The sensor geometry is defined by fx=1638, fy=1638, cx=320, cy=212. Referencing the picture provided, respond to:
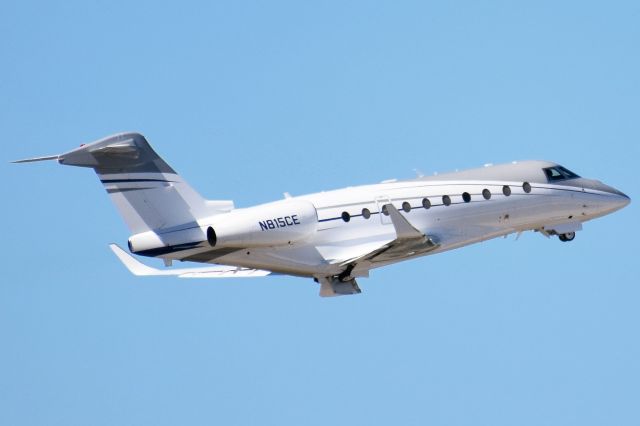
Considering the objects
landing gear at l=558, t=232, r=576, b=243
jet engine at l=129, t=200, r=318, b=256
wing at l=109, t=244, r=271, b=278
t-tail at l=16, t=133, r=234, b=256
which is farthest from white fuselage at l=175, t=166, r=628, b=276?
wing at l=109, t=244, r=271, b=278

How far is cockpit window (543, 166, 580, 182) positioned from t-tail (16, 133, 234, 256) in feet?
39.3

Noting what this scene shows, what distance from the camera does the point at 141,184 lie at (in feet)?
141

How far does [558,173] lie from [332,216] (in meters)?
8.62

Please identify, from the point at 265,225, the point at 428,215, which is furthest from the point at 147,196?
the point at 428,215

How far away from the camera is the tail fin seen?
1667 inches

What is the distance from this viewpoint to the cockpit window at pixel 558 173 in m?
50.1

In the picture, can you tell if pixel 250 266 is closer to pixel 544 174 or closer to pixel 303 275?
pixel 303 275

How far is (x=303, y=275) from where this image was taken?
46594 millimetres

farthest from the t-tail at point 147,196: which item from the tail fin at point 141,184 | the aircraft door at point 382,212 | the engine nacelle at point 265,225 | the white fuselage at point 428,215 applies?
the aircraft door at point 382,212

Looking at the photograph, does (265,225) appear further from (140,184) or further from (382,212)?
(382,212)

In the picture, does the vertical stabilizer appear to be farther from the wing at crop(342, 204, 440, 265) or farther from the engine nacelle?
the wing at crop(342, 204, 440, 265)

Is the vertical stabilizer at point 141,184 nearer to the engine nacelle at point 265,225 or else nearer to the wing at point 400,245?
the engine nacelle at point 265,225

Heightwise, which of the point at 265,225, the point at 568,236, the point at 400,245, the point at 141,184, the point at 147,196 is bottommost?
the point at 400,245

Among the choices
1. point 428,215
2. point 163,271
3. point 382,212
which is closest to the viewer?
point 382,212
